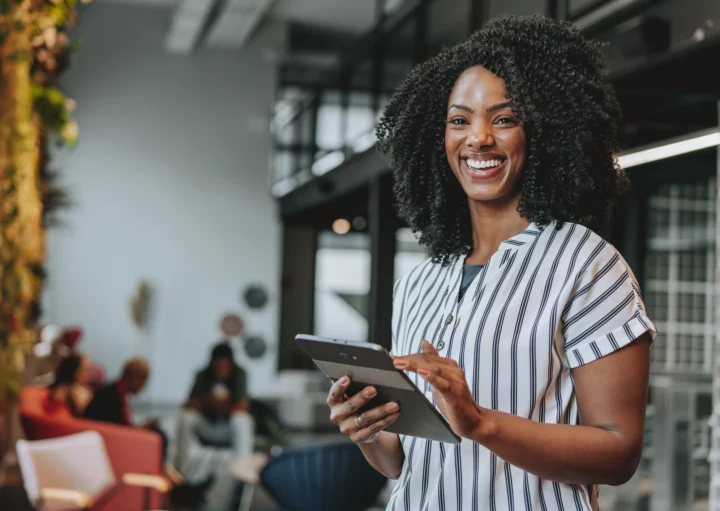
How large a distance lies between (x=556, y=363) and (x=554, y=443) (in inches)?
4.9

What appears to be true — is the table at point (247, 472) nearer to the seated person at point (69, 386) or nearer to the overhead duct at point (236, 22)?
the seated person at point (69, 386)

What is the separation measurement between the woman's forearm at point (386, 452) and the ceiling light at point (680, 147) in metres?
2.13

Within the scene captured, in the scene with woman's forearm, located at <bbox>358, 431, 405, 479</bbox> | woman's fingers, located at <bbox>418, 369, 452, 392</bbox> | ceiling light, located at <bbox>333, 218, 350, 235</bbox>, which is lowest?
woman's forearm, located at <bbox>358, 431, 405, 479</bbox>

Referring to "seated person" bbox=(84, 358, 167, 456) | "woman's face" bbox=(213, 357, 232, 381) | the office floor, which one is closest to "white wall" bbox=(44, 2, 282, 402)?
the office floor

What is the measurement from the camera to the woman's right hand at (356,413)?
3.82 ft

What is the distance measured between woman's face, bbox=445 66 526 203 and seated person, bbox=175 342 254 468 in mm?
6410

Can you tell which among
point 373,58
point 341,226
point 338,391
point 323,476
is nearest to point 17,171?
point 323,476

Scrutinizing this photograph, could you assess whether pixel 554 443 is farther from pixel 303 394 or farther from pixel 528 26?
pixel 303 394

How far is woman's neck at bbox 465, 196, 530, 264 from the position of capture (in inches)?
54.2

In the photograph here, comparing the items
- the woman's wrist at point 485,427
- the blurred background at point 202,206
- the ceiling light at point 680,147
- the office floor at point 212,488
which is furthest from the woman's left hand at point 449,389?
the blurred background at point 202,206

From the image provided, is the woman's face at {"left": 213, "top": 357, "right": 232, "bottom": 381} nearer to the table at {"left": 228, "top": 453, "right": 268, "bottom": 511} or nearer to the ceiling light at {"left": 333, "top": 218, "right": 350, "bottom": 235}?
the table at {"left": 228, "top": 453, "right": 268, "bottom": 511}

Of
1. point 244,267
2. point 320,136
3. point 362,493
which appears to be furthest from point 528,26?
point 244,267

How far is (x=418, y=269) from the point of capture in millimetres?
1562

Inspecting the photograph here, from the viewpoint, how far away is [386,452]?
144 cm
